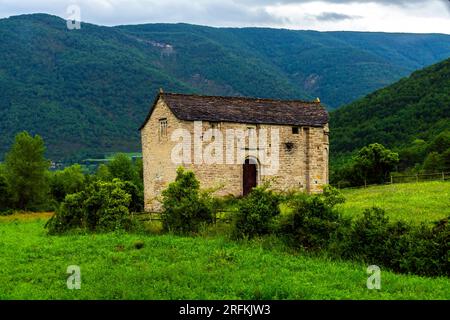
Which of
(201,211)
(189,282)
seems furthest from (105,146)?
(189,282)

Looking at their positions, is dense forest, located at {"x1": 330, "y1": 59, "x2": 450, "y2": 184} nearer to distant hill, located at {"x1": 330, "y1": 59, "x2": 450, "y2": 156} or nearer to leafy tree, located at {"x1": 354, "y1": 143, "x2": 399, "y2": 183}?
distant hill, located at {"x1": 330, "y1": 59, "x2": 450, "y2": 156}

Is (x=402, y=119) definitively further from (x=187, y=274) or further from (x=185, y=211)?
(x=187, y=274)

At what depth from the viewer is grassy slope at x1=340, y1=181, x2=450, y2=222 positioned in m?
24.7

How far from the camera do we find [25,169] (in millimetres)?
58875

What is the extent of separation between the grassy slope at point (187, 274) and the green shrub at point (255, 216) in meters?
1.12

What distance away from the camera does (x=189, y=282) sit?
15.5 metres

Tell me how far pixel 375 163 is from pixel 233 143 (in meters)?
17.4

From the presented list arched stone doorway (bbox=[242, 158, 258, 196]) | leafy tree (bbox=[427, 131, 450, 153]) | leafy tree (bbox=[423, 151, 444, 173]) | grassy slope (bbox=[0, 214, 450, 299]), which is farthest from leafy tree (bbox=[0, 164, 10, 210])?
leafy tree (bbox=[427, 131, 450, 153])

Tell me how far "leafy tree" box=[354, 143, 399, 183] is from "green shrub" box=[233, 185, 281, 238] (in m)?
28.2

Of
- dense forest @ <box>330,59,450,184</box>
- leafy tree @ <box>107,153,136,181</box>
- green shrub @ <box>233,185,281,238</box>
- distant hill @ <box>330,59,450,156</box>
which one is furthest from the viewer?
distant hill @ <box>330,59,450,156</box>

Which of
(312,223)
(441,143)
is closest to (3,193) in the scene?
(441,143)

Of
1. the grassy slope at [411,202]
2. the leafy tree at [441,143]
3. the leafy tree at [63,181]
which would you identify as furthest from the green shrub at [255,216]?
the leafy tree at [63,181]

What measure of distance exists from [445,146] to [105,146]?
114038 millimetres

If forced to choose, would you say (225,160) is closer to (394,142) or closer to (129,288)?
(129,288)
